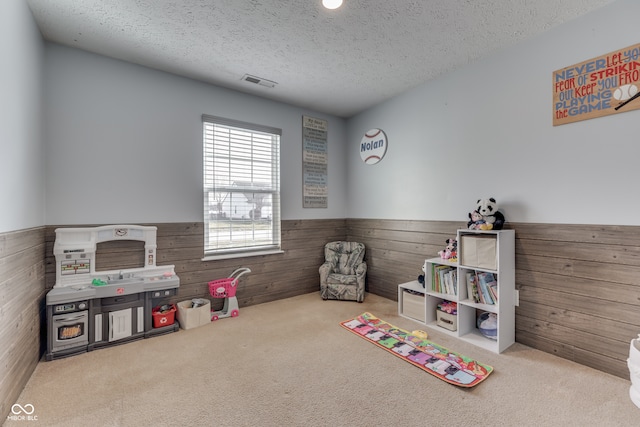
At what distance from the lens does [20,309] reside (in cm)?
188

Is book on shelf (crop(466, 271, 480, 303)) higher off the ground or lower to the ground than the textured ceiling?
lower

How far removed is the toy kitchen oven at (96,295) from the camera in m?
2.27

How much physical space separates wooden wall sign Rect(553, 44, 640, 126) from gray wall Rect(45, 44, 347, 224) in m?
3.08

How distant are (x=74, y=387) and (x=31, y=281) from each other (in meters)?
0.85

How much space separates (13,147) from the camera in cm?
180

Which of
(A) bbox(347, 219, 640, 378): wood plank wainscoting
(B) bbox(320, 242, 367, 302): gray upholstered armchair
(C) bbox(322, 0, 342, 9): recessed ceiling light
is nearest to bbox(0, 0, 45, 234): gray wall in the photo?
(C) bbox(322, 0, 342, 9): recessed ceiling light

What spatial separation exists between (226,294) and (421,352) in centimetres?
207

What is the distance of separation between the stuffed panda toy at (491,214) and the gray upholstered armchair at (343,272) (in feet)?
5.59

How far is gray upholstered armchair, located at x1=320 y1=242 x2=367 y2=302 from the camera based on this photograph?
145 inches

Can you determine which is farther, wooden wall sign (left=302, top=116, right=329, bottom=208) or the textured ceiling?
wooden wall sign (left=302, top=116, right=329, bottom=208)

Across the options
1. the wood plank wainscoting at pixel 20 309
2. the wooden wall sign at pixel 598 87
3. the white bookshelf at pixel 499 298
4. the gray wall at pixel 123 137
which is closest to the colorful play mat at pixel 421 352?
the white bookshelf at pixel 499 298

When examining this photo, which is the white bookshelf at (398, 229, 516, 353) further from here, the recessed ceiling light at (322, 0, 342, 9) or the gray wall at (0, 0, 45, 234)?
the gray wall at (0, 0, 45, 234)

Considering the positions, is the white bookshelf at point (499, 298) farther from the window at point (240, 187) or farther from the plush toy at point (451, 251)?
the window at point (240, 187)

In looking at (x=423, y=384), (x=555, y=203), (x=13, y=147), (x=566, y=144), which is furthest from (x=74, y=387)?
(x=566, y=144)
